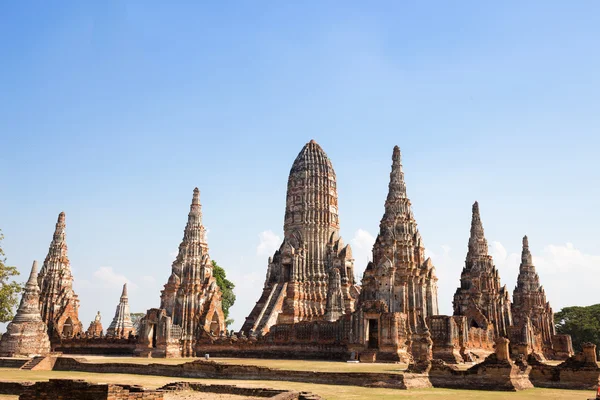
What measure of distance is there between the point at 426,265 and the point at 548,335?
906 inches

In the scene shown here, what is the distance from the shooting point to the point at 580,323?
218 feet

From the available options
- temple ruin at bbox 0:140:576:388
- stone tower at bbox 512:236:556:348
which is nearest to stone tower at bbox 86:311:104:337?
temple ruin at bbox 0:140:576:388

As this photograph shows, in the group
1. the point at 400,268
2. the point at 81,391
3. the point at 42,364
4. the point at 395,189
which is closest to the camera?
the point at 81,391

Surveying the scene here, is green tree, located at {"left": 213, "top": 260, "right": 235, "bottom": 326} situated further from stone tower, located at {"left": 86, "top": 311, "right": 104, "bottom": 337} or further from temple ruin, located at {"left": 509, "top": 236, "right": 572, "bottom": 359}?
temple ruin, located at {"left": 509, "top": 236, "right": 572, "bottom": 359}

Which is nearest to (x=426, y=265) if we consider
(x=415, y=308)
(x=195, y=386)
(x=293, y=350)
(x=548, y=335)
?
(x=415, y=308)

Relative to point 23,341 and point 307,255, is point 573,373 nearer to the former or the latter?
point 23,341

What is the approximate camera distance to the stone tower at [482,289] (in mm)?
55031

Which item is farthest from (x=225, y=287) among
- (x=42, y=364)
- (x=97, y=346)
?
(x=42, y=364)

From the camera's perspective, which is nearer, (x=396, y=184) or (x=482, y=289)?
(x=396, y=184)

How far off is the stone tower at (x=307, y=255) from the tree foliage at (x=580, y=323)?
29.9 m

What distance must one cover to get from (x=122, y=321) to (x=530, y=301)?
138 feet

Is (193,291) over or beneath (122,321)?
over

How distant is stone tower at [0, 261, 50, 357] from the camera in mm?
37531

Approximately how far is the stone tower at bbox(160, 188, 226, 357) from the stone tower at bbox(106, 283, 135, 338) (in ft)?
36.7
